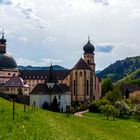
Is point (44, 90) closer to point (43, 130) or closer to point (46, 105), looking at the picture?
point (46, 105)

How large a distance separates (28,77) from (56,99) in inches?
2210

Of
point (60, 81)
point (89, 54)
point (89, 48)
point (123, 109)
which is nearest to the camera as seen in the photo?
point (123, 109)

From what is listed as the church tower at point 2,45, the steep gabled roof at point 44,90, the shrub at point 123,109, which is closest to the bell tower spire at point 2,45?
the church tower at point 2,45

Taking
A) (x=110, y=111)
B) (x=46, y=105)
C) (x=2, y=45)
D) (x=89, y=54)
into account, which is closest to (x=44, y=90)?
(x=46, y=105)

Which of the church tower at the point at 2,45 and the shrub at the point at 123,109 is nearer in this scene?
the shrub at the point at 123,109

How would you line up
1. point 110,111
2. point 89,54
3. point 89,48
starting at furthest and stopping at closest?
point 89,48
point 89,54
point 110,111

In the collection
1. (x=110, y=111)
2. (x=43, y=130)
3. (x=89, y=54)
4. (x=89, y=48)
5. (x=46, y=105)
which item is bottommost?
(x=43, y=130)

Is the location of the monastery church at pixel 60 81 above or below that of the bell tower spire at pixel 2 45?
below

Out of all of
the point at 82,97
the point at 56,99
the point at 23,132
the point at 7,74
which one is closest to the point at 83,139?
the point at 23,132

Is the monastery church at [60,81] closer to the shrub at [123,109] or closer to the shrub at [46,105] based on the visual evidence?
the shrub at [46,105]

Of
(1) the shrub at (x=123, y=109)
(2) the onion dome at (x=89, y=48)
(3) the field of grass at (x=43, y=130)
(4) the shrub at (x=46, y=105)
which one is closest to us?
(3) the field of grass at (x=43, y=130)

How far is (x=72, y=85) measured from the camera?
5541 inches

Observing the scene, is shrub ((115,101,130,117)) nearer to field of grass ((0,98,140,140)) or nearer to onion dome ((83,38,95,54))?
field of grass ((0,98,140,140))

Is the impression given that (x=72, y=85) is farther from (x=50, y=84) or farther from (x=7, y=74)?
(x=50, y=84)
